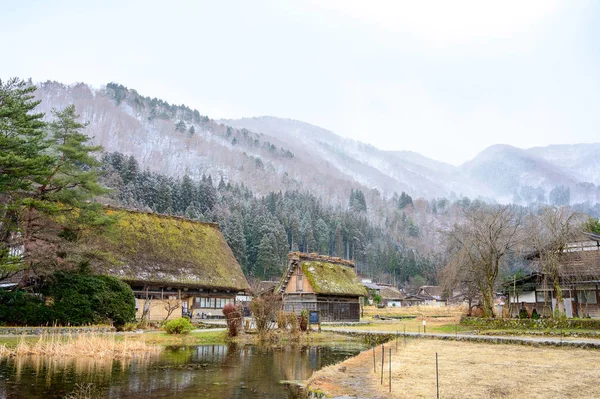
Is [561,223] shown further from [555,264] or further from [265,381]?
[265,381]

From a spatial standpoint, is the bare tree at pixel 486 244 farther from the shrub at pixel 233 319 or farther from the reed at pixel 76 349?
the reed at pixel 76 349

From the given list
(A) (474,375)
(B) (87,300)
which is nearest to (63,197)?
(B) (87,300)

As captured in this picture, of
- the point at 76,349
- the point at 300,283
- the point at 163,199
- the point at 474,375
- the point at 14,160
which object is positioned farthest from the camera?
the point at 163,199

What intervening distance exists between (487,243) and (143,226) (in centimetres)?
2835

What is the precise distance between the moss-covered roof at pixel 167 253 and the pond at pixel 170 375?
15.7 metres

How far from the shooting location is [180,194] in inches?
3666

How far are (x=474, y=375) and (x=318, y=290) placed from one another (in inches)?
1047

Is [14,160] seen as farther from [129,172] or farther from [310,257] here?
[129,172]

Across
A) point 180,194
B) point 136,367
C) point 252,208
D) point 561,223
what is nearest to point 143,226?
point 136,367

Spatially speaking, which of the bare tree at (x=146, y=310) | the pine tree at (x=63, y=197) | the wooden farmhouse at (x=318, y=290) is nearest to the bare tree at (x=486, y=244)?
the wooden farmhouse at (x=318, y=290)

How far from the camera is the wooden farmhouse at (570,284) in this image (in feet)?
113

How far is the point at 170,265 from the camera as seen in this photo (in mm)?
39094

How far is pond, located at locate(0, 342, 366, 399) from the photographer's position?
38.3 ft

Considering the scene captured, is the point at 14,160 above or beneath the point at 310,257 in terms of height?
above
